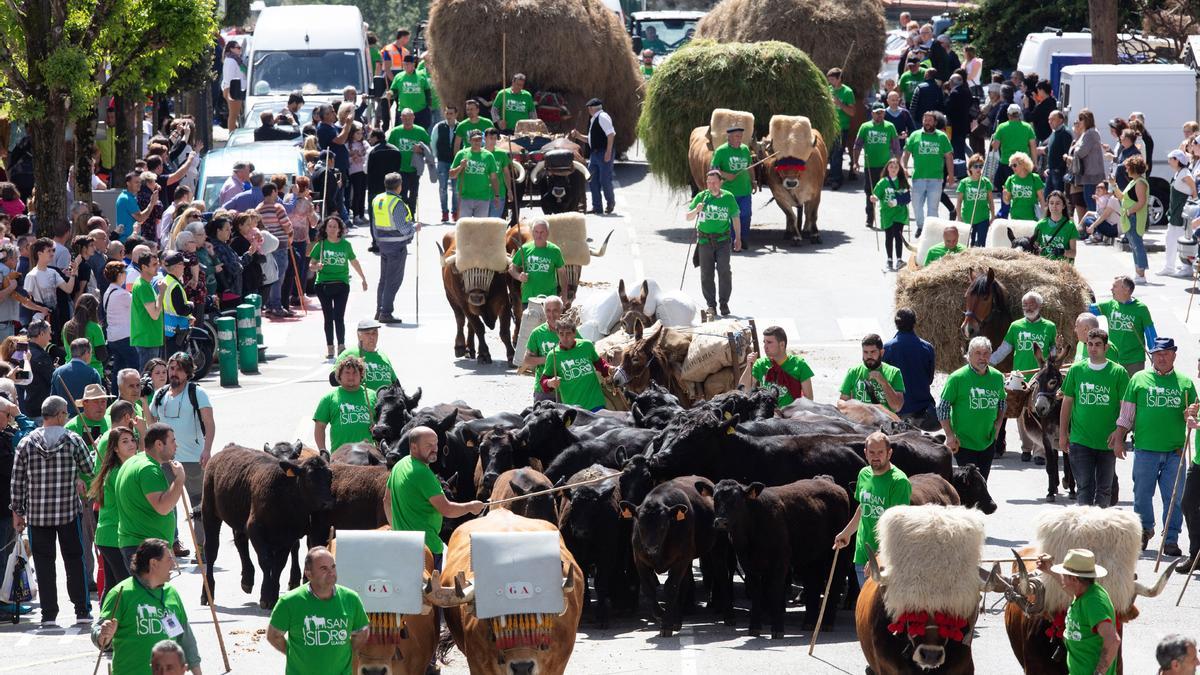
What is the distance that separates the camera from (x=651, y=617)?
44.2ft

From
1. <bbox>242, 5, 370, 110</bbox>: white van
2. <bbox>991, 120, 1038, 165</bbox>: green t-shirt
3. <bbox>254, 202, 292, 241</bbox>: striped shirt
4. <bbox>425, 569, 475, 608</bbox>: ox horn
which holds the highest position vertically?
<bbox>242, 5, 370, 110</bbox>: white van

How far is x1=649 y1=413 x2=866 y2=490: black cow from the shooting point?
13805 millimetres

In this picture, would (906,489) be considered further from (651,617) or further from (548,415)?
(548,415)

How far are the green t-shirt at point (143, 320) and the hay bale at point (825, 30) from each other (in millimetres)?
17180

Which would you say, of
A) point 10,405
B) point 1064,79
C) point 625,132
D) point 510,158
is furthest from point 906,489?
point 625,132

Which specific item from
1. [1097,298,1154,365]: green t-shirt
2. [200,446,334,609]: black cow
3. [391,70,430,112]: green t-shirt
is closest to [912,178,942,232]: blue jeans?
[1097,298,1154,365]: green t-shirt

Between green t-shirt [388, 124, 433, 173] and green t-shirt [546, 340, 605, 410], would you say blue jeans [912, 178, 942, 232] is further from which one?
green t-shirt [546, 340, 605, 410]

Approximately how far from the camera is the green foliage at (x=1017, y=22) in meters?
39.8

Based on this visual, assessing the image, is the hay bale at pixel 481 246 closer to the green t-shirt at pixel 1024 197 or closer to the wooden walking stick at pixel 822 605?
the green t-shirt at pixel 1024 197

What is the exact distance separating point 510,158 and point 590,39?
20.9ft

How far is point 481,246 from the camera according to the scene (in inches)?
829

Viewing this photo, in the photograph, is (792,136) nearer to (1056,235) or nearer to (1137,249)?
(1137,249)

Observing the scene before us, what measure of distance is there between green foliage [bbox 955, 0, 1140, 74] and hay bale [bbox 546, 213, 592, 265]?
20.9 m

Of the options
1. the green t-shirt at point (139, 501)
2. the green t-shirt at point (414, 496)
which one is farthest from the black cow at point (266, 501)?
the green t-shirt at point (414, 496)
